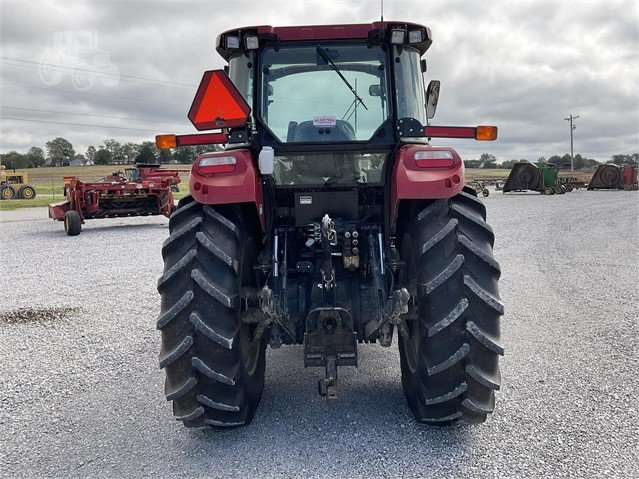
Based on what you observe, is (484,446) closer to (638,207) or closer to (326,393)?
(326,393)

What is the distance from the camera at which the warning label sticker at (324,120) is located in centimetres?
371

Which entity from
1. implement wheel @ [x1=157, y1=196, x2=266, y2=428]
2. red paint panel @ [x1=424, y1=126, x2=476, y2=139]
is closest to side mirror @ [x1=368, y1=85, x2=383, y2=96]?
red paint panel @ [x1=424, y1=126, x2=476, y2=139]

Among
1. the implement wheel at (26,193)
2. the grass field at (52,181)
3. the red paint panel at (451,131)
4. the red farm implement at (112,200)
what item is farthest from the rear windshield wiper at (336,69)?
the implement wheel at (26,193)

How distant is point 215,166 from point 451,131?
1.59m

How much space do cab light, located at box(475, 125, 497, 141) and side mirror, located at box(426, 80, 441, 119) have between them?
1.65 feet

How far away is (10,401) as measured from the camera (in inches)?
157

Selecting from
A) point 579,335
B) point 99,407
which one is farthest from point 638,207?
point 99,407

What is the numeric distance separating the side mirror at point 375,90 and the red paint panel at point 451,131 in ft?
1.34

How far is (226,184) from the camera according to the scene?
329cm

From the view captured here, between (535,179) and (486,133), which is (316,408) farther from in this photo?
(535,179)

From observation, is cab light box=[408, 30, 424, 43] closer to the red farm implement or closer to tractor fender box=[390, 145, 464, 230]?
tractor fender box=[390, 145, 464, 230]

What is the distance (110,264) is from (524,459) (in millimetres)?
8699

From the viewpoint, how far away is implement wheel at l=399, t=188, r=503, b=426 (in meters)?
3.08

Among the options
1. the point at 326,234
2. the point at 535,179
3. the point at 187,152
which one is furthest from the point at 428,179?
the point at 535,179
